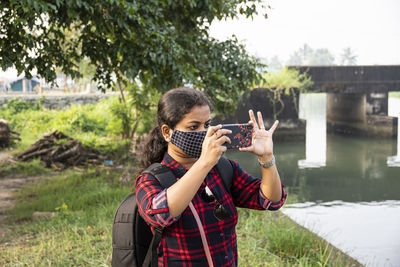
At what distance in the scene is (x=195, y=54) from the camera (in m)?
6.59

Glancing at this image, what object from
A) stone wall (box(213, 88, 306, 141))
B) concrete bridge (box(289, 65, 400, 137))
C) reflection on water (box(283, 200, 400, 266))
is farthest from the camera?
concrete bridge (box(289, 65, 400, 137))

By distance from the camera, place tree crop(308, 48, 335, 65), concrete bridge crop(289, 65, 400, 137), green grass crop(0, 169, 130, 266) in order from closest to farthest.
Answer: green grass crop(0, 169, 130, 266)
concrete bridge crop(289, 65, 400, 137)
tree crop(308, 48, 335, 65)

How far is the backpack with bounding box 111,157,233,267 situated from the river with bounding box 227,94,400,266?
367cm

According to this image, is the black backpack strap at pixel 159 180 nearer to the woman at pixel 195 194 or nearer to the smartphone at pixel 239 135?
the woman at pixel 195 194

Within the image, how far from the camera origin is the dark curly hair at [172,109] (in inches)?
65.9

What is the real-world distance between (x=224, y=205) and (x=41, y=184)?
21.2ft

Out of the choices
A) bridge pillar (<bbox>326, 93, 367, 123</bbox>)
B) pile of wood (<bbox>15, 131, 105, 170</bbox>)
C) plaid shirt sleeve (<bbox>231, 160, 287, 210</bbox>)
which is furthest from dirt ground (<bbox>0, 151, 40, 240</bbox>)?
bridge pillar (<bbox>326, 93, 367, 123</bbox>)

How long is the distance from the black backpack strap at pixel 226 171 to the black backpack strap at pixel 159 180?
0.22 metres

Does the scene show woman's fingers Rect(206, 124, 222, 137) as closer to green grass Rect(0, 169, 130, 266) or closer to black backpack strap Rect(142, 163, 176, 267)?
black backpack strap Rect(142, 163, 176, 267)

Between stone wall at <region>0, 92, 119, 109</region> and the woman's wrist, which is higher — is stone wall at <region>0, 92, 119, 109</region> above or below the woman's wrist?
above

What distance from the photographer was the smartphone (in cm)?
156

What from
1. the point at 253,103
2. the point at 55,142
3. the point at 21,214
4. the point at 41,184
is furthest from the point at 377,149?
the point at 21,214

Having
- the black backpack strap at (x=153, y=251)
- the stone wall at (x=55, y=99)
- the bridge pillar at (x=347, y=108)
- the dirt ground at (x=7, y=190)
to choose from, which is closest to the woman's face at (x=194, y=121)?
the black backpack strap at (x=153, y=251)

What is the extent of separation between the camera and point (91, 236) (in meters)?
4.42
